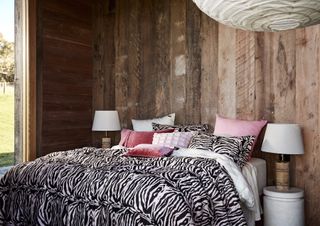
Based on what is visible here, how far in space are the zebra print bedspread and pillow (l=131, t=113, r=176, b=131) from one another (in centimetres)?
125

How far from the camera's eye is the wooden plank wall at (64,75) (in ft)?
12.9

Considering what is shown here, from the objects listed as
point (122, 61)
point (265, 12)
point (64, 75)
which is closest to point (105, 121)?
point (64, 75)

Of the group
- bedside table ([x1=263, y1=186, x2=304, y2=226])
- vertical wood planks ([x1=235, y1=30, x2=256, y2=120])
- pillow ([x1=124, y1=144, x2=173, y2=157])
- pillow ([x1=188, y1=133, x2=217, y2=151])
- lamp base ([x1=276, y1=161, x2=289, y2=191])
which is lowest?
bedside table ([x1=263, y1=186, x2=304, y2=226])

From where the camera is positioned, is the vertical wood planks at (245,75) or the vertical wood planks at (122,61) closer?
the vertical wood planks at (245,75)

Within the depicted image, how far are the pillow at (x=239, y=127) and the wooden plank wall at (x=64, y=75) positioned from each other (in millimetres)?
2016

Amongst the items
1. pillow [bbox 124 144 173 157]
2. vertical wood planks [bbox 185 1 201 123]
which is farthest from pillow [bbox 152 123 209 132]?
pillow [bbox 124 144 173 157]

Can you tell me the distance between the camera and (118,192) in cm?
196

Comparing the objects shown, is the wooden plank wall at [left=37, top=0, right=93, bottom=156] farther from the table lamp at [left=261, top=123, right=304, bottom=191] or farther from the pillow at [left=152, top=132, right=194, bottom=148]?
the table lamp at [left=261, top=123, right=304, bottom=191]

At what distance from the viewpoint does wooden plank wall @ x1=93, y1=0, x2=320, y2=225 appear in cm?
305

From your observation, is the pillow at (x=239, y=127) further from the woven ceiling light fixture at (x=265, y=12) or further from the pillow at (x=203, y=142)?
the woven ceiling light fixture at (x=265, y=12)

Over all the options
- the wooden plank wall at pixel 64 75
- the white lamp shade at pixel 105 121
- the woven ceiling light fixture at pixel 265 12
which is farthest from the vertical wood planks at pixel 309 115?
the wooden plank wall at pixel 64 75

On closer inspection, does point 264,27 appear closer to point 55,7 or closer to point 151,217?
point 151,217

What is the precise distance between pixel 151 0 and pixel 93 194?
9.57 feet

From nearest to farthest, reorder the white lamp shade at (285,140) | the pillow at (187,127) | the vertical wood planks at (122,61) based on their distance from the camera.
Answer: the white lamp shade at (285,140)
the pillow at (187,127)
the vertical wood planks at (122,61)
